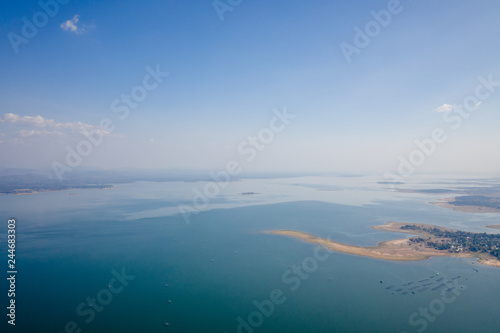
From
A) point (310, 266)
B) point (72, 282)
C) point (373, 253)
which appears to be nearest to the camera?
point (72, 282)

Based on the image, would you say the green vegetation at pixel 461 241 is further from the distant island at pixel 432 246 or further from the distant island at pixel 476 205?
the distant island at pixel 476 205

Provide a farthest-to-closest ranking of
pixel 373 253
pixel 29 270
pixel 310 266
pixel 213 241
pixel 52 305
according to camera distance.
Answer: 1. pixel 213 241
2. pixel 373 253
3. pixel 310 266
4. pixel 29 270
5. pixel 52 305

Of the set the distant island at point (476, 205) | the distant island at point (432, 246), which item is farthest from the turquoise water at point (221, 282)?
the distant island at point (476, 205)

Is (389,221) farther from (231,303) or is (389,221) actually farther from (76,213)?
(76,213)

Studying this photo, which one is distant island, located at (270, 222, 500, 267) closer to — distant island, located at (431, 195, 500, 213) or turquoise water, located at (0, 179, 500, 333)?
turquoise water, located at (0, 179, 500, 333)

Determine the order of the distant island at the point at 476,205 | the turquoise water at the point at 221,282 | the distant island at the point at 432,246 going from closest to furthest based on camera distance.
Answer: the turquoise water at the point at 221,282, the distant island at the point at 432,246, the distant island at the point at 476,205

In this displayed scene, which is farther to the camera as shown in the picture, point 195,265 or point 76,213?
point 76,213

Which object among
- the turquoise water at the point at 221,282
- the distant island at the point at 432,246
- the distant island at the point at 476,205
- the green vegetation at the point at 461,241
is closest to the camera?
the turquoise water at the point at 221,282

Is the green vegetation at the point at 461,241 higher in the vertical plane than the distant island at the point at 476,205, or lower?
lower

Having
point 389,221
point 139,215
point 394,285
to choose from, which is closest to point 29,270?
point 139,215
